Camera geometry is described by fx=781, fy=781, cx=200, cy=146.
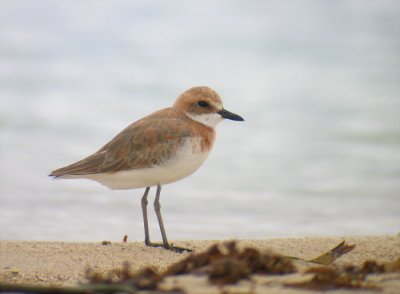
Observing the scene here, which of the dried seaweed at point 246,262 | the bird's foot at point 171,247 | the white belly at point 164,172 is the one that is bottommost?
the dried seaweed at point 246,262

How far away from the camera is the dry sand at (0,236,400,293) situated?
6.95 m

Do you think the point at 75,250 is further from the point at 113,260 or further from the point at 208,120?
the point at 208,120

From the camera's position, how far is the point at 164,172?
8336 mm

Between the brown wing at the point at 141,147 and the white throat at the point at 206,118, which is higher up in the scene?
the white throat at the point at 206,118

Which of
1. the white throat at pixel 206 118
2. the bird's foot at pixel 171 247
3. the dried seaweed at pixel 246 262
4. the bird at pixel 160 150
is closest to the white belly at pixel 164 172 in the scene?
the bird at pixel 160 150

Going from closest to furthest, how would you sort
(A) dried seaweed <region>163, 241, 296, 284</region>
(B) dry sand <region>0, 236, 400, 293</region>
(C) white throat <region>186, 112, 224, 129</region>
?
1. (A) dried seaweed <region>163, 241, 296, 284</region>
2. (B) dry sand <region>0, 236, 400, 293</region>
3. (C) white throat <region>186, 112, 224, 129</region>

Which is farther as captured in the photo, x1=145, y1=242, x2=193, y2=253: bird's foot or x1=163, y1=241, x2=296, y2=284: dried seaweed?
x1=145, y1=242, x2=193, y2=253: bird's foot

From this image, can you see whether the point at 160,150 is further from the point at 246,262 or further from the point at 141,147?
the point at 246,262

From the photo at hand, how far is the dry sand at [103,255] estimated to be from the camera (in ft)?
22.8

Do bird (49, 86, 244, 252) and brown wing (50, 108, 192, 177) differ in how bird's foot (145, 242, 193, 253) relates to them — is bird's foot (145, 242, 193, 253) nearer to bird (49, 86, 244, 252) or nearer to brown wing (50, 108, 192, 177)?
bird (49, 86, 244, 252)

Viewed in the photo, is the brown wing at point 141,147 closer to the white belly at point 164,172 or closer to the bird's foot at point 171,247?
the white belly at point 164,172

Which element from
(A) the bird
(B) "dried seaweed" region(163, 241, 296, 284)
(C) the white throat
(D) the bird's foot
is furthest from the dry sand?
(B) "dried seaweed" region(163, 241, 296, 284)

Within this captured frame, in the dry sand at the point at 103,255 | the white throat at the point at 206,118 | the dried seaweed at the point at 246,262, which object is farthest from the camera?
the white throat at the point at 206,118

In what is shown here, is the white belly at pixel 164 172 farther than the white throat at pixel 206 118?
No
